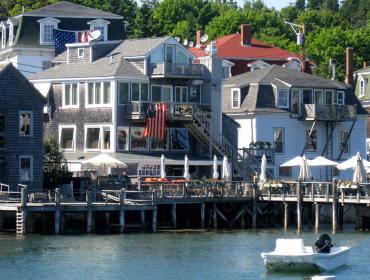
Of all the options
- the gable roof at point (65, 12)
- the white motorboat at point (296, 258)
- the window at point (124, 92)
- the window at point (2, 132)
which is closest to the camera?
the white motorboat at point (296, 258)

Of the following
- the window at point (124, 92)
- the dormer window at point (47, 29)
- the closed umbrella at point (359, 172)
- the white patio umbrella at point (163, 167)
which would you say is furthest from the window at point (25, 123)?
the dormer window at point (47, 29)

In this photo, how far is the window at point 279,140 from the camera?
96.9 metres

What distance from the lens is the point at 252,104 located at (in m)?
96.9

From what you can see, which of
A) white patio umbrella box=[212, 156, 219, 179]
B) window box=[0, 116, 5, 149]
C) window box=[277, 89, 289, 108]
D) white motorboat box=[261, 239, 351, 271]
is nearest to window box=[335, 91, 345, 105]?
window box=[277, 89, 289, 108]

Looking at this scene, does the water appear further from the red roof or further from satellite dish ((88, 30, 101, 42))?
the red roof

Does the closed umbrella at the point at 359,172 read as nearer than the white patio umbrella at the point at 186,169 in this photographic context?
Yes

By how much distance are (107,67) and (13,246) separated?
25989 mm

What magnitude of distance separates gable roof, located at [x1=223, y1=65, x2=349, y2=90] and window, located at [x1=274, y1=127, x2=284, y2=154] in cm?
329

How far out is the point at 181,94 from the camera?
94750 millimetres

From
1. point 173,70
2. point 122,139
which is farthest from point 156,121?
point 173,70

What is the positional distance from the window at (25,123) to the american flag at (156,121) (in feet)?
37.3

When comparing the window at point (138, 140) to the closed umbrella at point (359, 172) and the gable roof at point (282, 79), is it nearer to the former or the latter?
the gable roof at point (282, 79)

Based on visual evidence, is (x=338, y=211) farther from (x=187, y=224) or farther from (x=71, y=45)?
(x=71, y=45)

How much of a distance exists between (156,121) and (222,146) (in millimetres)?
5107
